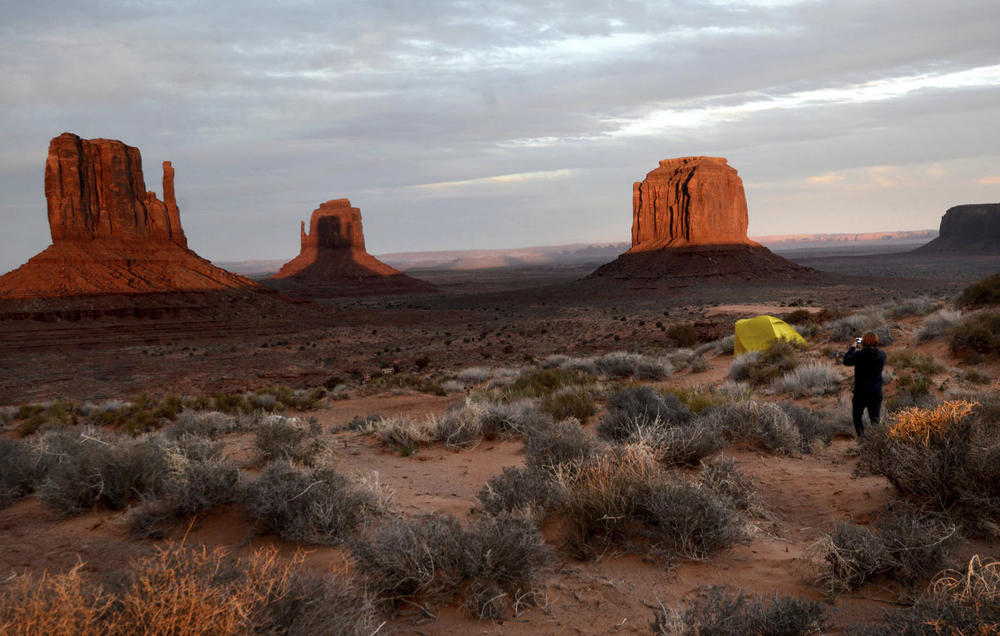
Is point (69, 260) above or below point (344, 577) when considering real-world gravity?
above

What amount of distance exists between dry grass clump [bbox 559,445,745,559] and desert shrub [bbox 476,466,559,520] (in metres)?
0.25

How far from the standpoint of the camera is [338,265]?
4301 inches

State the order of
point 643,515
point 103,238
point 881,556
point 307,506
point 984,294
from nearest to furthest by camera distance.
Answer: point 881,556 < point 643,515 < point 307,506 < point 984,294 < point 103,238

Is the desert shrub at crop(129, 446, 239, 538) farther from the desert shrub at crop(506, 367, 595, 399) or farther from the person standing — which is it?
the person standing

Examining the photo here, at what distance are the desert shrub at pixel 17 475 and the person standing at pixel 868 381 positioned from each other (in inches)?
381

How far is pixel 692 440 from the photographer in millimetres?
6203

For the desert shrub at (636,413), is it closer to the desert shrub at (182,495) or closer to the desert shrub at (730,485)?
the desert shrub at (730,485)

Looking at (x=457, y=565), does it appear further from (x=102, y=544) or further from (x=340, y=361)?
(x=340, y=361)

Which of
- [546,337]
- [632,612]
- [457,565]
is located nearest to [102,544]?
[457,565]

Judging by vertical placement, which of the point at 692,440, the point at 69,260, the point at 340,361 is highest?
the point at 69,260

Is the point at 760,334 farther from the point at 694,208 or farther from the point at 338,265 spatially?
the point at 338,265

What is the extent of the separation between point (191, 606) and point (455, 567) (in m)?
1.80

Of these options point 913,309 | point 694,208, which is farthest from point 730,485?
point 694,208

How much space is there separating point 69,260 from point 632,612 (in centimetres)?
5765
